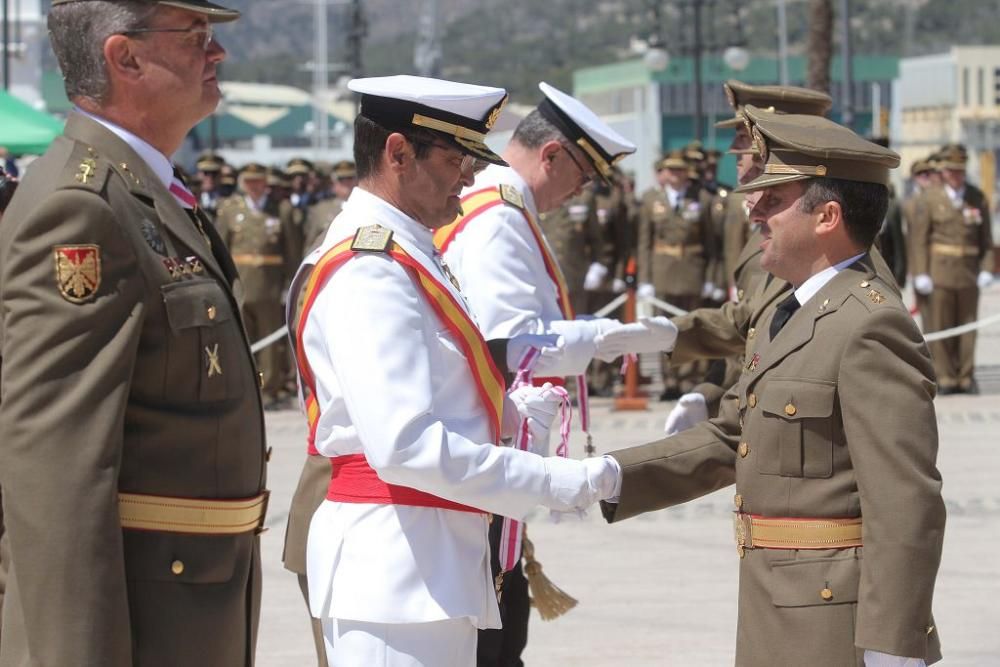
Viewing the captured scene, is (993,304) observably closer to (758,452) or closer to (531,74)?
(758,452)

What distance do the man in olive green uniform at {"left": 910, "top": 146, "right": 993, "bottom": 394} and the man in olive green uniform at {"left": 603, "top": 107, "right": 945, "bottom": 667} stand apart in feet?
38.4

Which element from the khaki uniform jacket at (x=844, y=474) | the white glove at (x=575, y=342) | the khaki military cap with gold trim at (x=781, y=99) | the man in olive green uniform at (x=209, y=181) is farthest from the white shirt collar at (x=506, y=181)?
the man in olive green uniform at (x=209, y=181)

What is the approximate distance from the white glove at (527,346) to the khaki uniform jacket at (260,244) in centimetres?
1116

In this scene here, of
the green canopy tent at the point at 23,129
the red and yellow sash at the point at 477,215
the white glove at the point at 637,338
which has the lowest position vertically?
the green canopy tent at the point at 23,129

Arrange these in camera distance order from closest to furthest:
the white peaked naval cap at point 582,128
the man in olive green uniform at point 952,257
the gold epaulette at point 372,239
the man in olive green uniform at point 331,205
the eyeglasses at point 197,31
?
1. the eyeglasses at point 197,31
2. the gold epaulette at point 372,239
3. the white peaked naval cap at point 582,128
4. the man in olive green uniform at point 952,257
5. the man in olive green uniform at point 331,205

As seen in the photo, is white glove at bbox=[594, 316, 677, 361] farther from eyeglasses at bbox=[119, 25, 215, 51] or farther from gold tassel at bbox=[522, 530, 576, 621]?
eyeglasses at bbox=[119, 25, 215, 51]

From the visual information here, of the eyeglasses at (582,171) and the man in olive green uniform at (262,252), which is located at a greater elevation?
the eyeglasses at (582,171)

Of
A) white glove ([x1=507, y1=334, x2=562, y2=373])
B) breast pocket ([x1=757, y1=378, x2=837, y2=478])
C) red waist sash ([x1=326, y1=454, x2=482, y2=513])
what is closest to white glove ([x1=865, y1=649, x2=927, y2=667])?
breast pocket ([x1=757, y1=378, x2=837, y2=478])

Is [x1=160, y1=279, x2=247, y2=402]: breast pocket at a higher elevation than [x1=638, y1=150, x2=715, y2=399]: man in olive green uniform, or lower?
higher

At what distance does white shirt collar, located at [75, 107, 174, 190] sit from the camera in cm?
334

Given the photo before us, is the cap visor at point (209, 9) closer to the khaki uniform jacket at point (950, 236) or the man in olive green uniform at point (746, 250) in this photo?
the man in olive green uniform at point (746, 250)

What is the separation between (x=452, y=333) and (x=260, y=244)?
1269cm

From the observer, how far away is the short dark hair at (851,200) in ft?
13.0

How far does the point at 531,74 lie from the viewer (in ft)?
526
